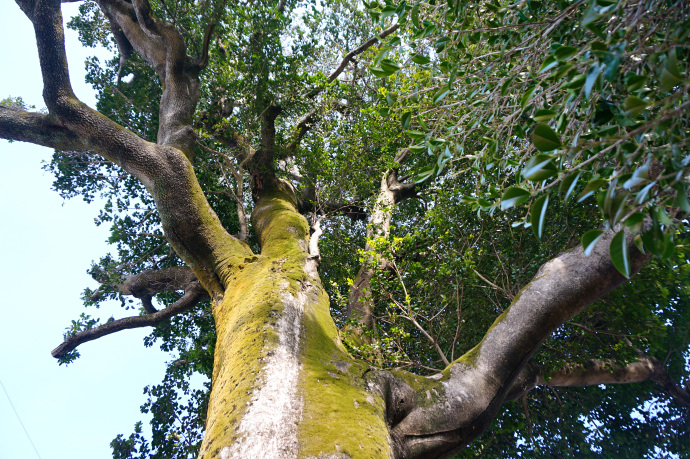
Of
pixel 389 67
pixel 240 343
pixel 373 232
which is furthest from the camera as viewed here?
pixel 373 232

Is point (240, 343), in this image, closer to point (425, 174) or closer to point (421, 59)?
point (425, 174)

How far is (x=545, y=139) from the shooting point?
1185 millimetres

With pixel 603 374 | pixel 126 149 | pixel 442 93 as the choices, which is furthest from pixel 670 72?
pixel 603 374

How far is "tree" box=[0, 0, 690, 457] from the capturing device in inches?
61.4

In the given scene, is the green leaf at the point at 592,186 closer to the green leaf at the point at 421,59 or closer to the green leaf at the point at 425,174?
the green leaf at the point at 425,174

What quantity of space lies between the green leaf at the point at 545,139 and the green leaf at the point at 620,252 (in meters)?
0.34

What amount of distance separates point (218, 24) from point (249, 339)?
5.65 m

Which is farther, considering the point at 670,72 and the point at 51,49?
the point at 51,49

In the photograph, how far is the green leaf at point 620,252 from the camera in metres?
1.01

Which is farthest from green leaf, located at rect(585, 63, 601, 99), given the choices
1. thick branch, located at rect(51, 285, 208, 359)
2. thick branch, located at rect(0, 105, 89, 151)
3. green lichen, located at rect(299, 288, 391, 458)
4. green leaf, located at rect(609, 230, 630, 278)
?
thick branch, located at rect(51, 285, 208, 359)

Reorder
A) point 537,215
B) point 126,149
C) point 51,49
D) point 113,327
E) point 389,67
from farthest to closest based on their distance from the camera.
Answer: point 113,327 → point 126,149 → point 51,49 → point 389,67 → point 537,215

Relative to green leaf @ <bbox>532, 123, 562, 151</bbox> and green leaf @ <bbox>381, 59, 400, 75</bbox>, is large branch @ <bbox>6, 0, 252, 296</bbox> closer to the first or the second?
green leaf @ <bbox>381, 59, 400, 75</bbox>

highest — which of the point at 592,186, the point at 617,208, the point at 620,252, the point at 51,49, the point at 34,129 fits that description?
the point at 51,49

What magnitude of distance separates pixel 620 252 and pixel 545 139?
409 mm
